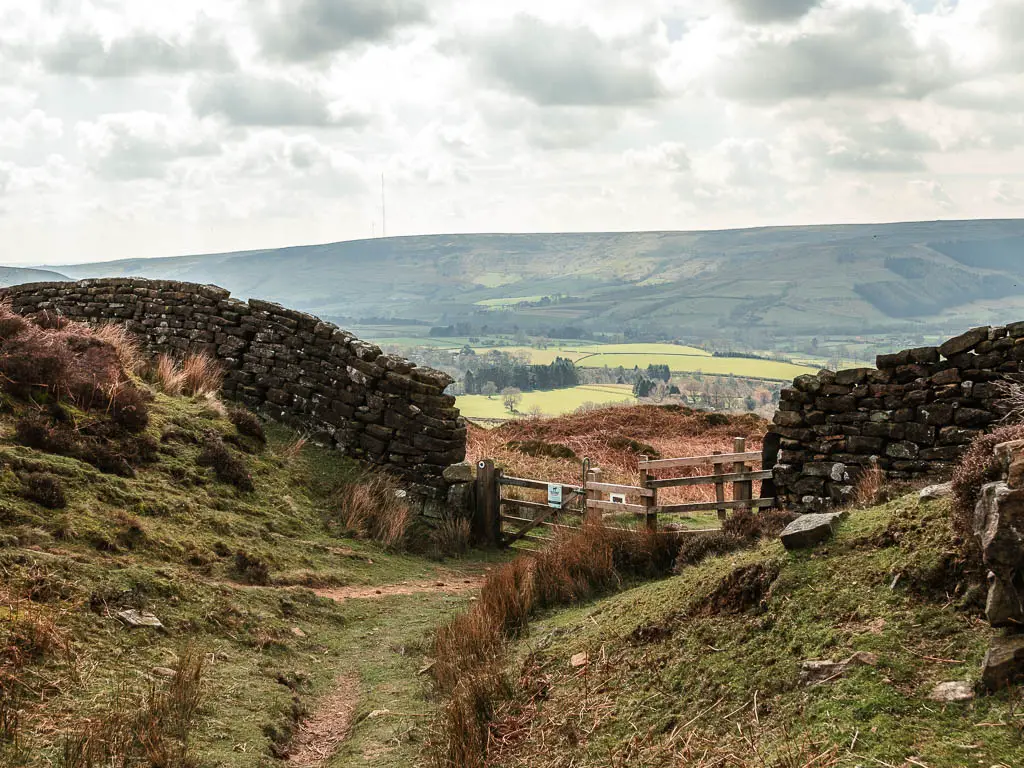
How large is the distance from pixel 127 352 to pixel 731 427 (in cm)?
1860

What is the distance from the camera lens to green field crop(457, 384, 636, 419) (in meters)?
47.9

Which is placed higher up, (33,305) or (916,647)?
(33,305)

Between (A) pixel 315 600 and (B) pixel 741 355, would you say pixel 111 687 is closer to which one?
(A) pixel 315 600

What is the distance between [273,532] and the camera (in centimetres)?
1056

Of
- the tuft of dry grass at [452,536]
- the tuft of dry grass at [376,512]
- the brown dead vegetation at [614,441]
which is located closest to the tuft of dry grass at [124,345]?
the tuft of dry grass at [376,512]

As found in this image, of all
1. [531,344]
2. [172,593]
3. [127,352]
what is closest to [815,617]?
[172,593]

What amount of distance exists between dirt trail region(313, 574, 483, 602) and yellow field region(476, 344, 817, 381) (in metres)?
76.7

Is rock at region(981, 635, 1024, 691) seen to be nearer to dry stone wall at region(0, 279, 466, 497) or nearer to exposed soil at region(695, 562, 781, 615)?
exposed soil at region(695, 562, 781, 615)

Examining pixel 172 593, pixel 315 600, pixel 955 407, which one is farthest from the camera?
pixel 955 407

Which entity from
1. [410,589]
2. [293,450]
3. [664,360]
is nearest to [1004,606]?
[410,589]

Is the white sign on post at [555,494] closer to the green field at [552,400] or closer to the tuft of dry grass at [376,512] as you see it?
the tuft of dry grass at [376,512]

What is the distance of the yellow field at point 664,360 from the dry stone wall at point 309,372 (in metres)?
74.2

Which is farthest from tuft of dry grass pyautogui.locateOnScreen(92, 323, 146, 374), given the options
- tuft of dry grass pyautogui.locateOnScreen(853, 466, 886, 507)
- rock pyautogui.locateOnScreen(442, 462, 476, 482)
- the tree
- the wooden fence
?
the tree

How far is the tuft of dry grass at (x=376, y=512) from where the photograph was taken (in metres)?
12.1
